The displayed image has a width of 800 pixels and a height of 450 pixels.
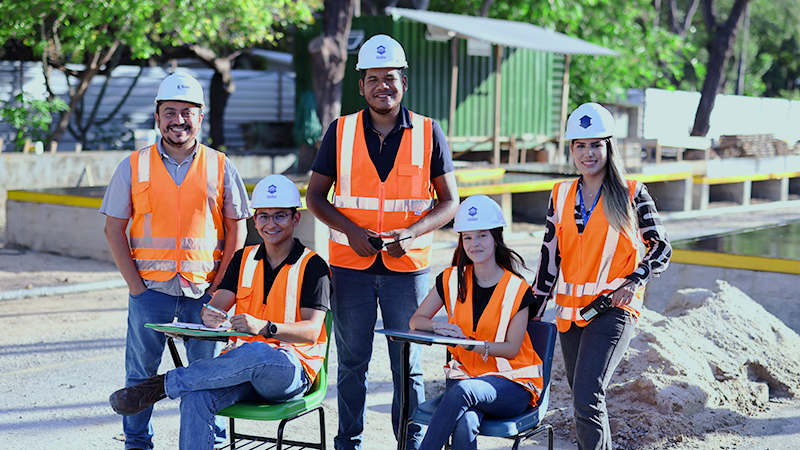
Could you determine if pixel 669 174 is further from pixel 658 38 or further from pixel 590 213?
pixel 590 213

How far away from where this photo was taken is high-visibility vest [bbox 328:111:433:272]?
4.14 m

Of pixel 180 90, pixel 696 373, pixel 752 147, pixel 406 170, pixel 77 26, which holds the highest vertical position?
pixel 77 26

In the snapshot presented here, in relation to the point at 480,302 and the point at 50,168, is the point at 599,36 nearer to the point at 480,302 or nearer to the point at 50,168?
the point at 50,168

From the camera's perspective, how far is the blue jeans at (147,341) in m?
4.16

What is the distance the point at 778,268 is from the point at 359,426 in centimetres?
483

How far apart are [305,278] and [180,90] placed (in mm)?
1061

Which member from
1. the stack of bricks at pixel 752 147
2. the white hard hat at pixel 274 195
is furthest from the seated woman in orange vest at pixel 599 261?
the stack of bricks at pixel 752 147

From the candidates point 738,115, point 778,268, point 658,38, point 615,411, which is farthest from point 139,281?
point 658,38

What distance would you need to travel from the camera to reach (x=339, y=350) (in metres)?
4.31

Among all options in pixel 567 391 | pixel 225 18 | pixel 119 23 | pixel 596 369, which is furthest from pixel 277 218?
pixel 225 18

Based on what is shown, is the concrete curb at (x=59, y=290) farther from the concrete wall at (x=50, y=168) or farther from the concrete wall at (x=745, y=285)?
the concrete wall at (x=745, y=285)

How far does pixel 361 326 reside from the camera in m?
4.21

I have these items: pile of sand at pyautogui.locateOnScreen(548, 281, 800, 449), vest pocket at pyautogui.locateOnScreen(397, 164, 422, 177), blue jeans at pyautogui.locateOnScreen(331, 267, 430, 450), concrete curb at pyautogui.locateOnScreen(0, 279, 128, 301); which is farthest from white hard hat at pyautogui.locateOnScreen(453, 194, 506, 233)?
concrete curb at pyautogui.locateOnScreen(0, 279, 128, 301)

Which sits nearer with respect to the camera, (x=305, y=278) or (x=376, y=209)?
(x=305, y=278)
